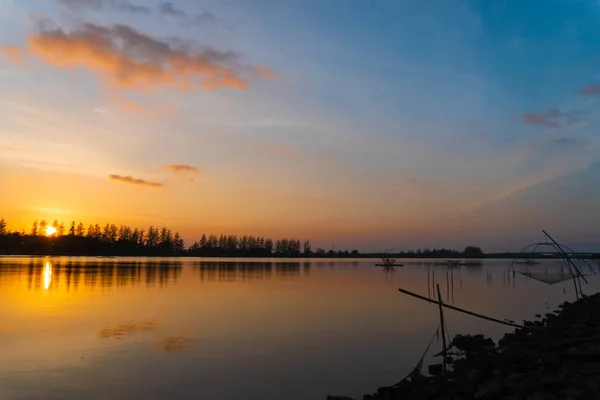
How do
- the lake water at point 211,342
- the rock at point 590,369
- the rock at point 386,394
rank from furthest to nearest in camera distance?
the lake water at point 211,342 < the rock at point 386,394 < the rock at point 590,369

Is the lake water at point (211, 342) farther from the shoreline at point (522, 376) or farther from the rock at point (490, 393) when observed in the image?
the rock at point (490, 393)

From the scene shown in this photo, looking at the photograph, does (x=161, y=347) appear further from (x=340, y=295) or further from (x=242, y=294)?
(x=340, y=295)

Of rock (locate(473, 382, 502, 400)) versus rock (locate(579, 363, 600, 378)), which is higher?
rock (locate(579, 363, 600, 378))

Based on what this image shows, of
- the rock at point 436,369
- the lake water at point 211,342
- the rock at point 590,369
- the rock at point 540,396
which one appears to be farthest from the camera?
the rock at point 436,369

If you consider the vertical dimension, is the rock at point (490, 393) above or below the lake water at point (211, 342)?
above

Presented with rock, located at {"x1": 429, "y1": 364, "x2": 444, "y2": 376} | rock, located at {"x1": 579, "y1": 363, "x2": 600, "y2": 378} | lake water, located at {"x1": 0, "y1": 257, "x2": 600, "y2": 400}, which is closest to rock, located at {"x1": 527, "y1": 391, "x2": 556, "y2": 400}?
rock, located at {"x1": 579, "y1": 363, "x2": 600, "y2": 378}

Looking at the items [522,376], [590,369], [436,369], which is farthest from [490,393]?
[436,369]

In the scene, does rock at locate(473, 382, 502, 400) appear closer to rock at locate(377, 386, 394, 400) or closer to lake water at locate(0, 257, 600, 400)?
rock at locate(377, 386, 394, 400)

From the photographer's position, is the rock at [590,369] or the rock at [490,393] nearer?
the rock at [490,393]

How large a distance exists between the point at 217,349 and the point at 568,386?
14.1 meters

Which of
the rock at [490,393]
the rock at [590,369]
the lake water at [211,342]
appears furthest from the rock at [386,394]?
the rock at [590,369]

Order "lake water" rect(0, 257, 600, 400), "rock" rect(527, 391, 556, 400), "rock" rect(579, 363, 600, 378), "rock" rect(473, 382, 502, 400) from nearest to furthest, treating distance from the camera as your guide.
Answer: "rock" rect(527, 391, 556, 400)
"rock" rect(473, 382, 502, 400)
"rock" rect(579, 363, 600, 378)
"lake water" rect(0, 257, 600, 400)

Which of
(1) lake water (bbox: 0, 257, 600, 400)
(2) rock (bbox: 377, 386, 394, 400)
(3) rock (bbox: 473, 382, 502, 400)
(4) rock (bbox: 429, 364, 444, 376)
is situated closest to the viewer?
(3) rock (bbox: 473, 382, 502, 400)

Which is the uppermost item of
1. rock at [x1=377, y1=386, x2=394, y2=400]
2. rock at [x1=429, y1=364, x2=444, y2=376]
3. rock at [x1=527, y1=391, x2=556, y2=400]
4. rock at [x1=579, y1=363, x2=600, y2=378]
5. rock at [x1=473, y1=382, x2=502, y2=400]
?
rock at [x1=579, y1=363, x2=600, y2=378]
